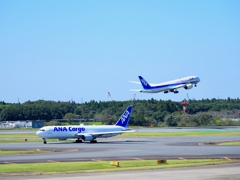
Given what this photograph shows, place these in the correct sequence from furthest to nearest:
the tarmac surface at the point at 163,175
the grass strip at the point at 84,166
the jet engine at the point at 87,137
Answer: the jet engine at the point at 87,137, the grass strip at the point at 84,166, the tarmac surface at the point at 163,175

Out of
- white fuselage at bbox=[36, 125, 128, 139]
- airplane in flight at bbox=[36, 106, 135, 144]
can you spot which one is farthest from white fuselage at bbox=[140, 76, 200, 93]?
white fuselage at bbox=[36, 125, 128, 139]

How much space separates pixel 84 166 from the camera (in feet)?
151

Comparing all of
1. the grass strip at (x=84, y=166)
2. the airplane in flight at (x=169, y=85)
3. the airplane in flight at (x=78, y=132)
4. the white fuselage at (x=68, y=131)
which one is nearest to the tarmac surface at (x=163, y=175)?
the grass strip at (x=84, y=166)

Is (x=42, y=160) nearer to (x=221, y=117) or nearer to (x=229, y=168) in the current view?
(x=229, y=168)

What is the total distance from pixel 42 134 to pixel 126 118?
16725mm

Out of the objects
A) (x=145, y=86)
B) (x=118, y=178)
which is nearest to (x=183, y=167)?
(x=118, y=178)

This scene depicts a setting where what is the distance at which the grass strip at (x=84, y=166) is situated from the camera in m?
42.3

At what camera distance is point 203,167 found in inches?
1736

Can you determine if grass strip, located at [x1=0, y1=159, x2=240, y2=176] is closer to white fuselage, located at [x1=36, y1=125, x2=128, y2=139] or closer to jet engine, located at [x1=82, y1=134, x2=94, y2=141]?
white fuselage, located at [x1=36, y1=125, x2=128, y2=139]

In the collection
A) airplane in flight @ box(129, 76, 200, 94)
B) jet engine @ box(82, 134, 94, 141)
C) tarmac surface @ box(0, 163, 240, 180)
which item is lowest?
tarmac surface @ box(0, 163, 240, 180)

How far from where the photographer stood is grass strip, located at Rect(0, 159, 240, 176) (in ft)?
139

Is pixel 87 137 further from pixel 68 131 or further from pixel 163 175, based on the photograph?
pixel 163 175

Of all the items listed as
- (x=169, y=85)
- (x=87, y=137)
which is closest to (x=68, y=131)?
(x=87, y=137)

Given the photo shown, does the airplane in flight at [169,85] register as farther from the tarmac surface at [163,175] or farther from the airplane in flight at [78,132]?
the tarmac surface at [163,175]
